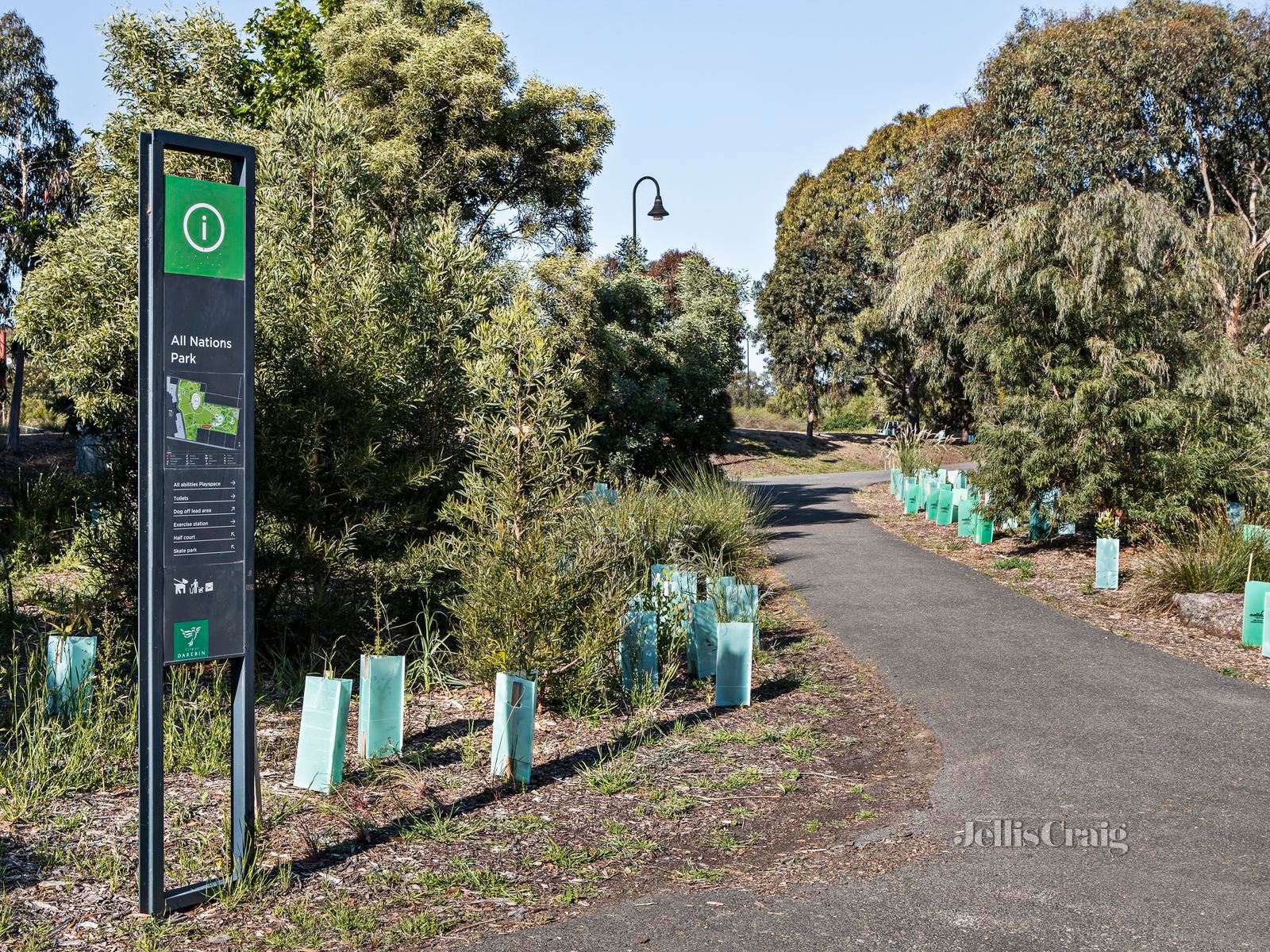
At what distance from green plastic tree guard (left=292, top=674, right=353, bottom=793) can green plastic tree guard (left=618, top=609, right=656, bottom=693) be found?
95.8 inches

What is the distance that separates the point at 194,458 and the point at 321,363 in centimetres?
312

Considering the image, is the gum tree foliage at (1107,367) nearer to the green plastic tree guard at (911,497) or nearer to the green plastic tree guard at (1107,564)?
the green plastic tree guard at (1107,564)

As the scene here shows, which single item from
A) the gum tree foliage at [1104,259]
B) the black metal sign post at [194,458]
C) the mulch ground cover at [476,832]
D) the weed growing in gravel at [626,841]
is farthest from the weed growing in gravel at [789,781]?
the gum tree foliage at [1104,259]

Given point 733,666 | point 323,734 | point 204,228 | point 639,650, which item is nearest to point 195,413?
→ point 204,228

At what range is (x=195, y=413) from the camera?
3.93 m

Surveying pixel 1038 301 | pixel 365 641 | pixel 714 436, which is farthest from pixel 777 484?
pixel 365 641

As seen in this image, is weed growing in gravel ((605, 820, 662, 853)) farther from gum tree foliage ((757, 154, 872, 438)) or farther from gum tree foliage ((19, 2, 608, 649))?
gum tree foliage ((757, 154, 872, 438))

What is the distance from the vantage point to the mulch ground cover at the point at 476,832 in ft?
12.6

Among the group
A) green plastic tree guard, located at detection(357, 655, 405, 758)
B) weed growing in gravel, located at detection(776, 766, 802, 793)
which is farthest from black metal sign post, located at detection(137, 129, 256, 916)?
weed growing in gravel, located at detection(776, 766, 802, 793)

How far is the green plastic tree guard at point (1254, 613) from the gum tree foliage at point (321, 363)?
674 cm

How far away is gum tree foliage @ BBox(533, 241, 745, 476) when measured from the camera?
1572 cm

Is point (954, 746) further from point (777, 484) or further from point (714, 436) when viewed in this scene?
point (777, 484)

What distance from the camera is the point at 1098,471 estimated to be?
12.3 meters

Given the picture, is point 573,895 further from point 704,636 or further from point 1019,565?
point 1019,565
